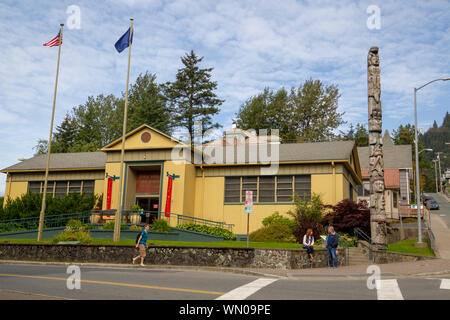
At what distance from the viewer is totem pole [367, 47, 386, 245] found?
2219 centimetres

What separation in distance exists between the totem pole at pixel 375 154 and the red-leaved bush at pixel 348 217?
6.30 ft

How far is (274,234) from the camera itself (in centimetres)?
2528

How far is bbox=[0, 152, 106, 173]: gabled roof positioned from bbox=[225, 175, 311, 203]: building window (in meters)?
10.2

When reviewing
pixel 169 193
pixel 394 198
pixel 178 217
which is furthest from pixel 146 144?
pixel 394 198

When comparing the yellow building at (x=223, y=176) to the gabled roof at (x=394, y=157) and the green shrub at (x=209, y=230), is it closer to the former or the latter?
the green shrub at (x=209, y=230)

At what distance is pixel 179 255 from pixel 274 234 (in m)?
8.71

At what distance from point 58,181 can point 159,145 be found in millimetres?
10357

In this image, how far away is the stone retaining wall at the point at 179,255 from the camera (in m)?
17.0

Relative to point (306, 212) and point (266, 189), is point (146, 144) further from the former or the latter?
point (306, 212)

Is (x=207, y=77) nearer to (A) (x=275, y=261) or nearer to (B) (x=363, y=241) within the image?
(B) (x=363, y=241)

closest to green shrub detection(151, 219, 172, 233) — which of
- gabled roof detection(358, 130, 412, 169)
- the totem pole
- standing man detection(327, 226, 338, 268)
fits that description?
standing man detection(327, 226, 338, 268)
